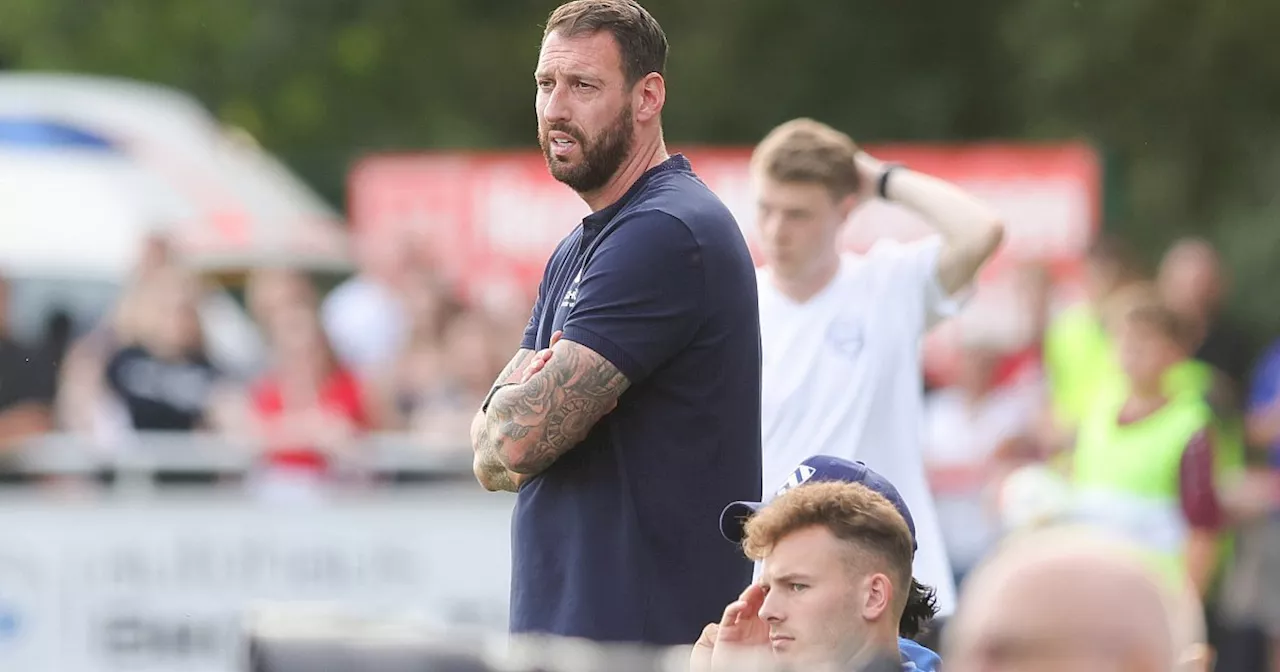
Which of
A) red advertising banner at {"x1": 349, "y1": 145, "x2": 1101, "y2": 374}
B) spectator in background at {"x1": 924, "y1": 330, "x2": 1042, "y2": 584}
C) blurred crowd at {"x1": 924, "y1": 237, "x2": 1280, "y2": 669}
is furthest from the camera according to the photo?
red advertising banner at {"x1": 349, "y1": 145, "x2": 1101, "y2": 374}

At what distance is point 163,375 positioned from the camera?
11578mm

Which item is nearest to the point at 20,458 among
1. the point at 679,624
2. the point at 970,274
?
the point at 970,274

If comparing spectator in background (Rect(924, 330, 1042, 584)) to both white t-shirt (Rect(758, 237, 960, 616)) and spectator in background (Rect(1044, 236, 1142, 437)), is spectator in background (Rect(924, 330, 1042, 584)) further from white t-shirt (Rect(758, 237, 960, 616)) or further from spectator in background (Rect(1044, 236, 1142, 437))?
white t-shirt (Rect(758, 237, 960, 616))

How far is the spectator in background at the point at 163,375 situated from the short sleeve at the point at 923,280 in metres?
6.06

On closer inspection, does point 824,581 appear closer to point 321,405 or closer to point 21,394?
point 321,405

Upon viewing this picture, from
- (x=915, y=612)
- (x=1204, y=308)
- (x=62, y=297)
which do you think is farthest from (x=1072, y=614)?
(x=62, y=297)

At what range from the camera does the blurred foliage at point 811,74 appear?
22.4 metres

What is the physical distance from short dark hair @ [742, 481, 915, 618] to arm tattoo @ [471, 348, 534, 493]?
71 centimetres

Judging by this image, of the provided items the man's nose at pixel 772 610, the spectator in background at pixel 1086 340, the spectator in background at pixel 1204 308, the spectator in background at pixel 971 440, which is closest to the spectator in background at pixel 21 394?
the spectator in background at pixel 971 440

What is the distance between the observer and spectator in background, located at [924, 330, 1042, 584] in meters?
11.5

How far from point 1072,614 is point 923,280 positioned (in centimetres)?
399

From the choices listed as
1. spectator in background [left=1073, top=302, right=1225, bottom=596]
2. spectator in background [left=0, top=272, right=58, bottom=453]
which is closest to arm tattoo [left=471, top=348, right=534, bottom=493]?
spectator in background [left=1073, top=302, right=1225, bottom=596]

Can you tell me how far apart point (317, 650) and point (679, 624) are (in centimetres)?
233

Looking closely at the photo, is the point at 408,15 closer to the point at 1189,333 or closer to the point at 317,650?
the point at 1189,333
